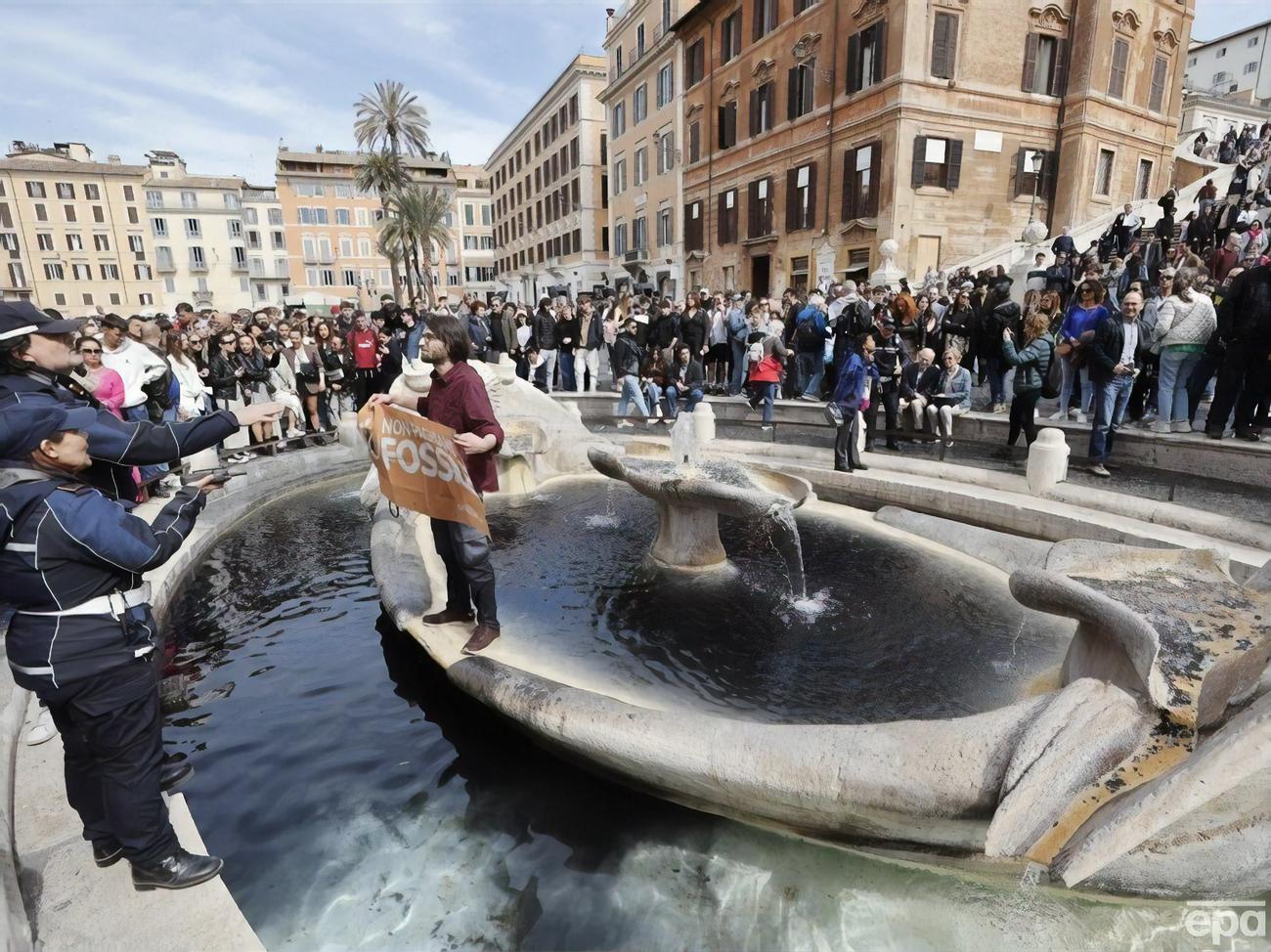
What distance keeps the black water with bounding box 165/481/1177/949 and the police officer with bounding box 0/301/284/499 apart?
62.7 inches

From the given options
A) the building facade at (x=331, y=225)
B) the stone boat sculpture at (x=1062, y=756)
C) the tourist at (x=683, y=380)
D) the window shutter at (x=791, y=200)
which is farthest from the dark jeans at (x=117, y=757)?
the building facade at (x=331, y=225)

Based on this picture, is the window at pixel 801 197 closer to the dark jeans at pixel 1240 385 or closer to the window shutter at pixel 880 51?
the window shutter at pixel 880 51

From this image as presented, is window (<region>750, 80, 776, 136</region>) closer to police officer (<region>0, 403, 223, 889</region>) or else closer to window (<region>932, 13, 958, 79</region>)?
window (<region>932, 13, 958, 79</region>)

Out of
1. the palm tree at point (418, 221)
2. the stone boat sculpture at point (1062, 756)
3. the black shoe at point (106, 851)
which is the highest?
the palm tree at point (418, 221)

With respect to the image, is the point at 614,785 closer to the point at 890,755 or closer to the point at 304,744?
the point at 890,755

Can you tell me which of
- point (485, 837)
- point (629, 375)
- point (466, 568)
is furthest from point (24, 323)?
point (629, 375)

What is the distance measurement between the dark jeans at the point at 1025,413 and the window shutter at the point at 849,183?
1875 centimetres

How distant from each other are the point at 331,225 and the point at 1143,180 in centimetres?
6681

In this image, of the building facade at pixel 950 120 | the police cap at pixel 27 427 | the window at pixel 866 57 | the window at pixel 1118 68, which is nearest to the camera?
the police cap at pixel 27 427

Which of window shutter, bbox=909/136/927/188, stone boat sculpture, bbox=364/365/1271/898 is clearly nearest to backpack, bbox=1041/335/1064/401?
stone boat sculpture, bbox=364/365/1271/898

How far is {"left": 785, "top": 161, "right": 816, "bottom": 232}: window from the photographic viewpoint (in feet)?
88.1

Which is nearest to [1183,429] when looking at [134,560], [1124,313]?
[1124,313]

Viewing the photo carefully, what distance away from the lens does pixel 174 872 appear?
250 cm

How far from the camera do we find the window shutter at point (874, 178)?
2385 cm
